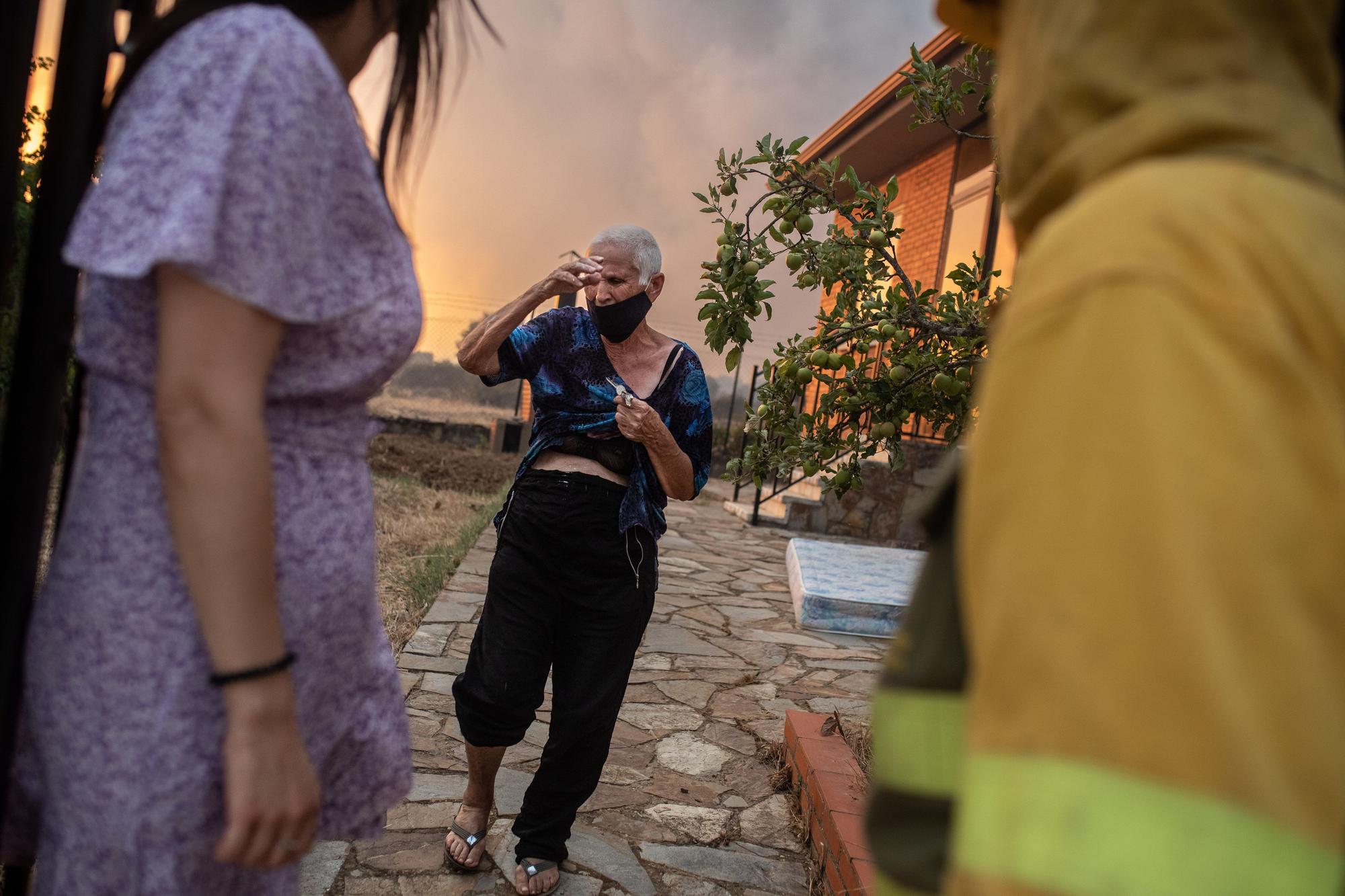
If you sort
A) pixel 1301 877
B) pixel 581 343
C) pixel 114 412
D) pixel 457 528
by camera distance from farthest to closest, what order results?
pixel 457 528 → pixel 581 343 → pixel 114 412 → pixel 1301 877

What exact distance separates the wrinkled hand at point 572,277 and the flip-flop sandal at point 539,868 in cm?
180

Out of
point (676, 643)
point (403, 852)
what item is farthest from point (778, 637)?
point (403, 852)

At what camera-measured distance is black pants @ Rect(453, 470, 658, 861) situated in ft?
9.77

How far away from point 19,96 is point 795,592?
6.73 meters

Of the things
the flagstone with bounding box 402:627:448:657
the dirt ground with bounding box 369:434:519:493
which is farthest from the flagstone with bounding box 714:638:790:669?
the dirt ground with bounding box 369:434:519:493

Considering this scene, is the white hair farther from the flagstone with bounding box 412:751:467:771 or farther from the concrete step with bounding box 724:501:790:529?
the concrete step with bounding box 724:501:790:529

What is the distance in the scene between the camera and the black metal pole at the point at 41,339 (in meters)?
1.01

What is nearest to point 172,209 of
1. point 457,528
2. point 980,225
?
point 457,528

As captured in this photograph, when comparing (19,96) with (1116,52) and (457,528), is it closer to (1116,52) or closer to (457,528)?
(1116,52)

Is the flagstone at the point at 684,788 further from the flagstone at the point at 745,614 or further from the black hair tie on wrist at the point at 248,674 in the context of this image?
the black hair tie on wrist at the point at 248,674

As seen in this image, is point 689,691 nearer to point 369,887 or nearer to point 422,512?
point 369,887

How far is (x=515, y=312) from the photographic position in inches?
117

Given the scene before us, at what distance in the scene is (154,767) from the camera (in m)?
0.98

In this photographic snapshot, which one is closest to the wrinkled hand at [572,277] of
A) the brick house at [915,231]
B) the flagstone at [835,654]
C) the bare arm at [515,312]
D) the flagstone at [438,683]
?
the bare arm at [515,312]
